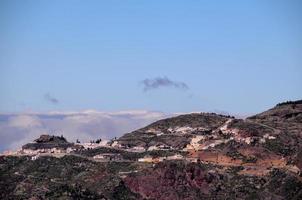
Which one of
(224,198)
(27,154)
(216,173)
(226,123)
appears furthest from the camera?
(226,123)

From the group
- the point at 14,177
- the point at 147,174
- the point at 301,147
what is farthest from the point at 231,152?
the point at 14,177

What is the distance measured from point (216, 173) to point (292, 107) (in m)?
37.9

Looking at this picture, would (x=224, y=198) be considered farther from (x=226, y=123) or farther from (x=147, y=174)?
(x=226, y=123)

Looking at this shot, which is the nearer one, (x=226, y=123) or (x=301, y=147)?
(x=301, y=147)

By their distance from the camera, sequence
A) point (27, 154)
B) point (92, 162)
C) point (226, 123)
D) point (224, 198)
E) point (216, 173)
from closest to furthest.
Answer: point (224, 198) → point (216, 173) → point (92, 162) → point (27, 154) → point (226, 123)

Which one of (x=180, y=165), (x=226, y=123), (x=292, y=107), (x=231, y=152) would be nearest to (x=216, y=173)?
(x=180, y=165)

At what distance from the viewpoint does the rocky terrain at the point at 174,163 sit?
88.4 metres

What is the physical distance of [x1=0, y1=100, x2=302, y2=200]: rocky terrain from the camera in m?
88.4

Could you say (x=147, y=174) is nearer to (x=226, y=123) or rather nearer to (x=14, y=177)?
(x=14, y=177)

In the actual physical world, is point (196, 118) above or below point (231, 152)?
above

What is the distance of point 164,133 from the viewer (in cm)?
11894

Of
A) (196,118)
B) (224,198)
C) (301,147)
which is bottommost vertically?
(224,198)

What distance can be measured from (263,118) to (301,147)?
1972cm

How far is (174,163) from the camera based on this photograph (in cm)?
9350
